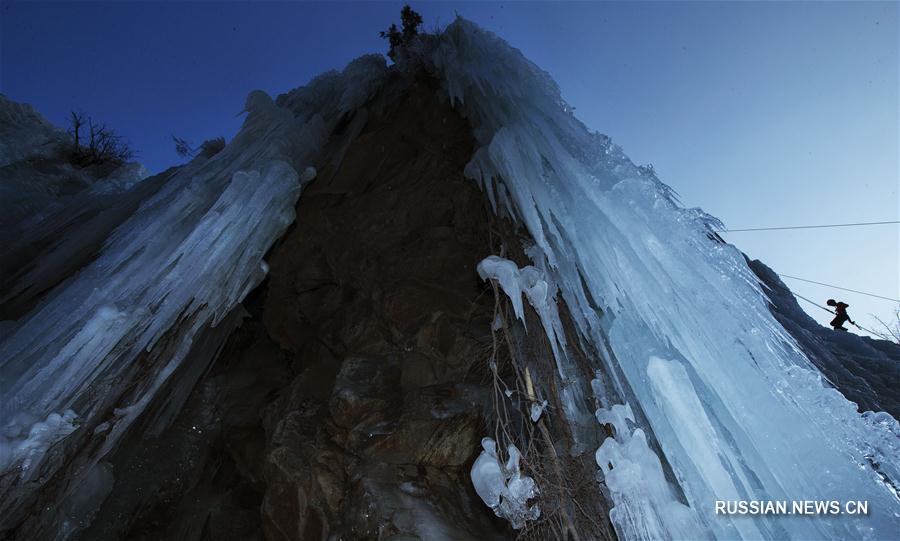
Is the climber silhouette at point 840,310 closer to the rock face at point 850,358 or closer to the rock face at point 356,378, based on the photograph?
the rock face at point 850,358

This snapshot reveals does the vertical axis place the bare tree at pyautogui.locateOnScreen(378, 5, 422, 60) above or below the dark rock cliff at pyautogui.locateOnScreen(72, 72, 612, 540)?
above

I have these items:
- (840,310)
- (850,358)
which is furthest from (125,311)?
(840,310)

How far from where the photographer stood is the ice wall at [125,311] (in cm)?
271

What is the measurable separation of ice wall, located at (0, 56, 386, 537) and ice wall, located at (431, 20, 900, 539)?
2600 mm

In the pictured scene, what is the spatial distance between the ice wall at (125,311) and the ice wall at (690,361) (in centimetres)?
260

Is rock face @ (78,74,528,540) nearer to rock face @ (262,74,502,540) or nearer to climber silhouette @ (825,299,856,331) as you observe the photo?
rock face @ (262,74,502,540)

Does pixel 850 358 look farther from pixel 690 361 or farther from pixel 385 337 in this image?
pixel 385 337

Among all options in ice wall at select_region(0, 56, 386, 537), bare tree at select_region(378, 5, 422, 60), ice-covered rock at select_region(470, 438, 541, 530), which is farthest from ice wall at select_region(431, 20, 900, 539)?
bare tree at select_region(378, 5, 422, 60)

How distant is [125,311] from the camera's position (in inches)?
122

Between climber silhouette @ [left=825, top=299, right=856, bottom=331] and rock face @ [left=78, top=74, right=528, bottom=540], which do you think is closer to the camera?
rock face @ [left=78, top=74, right=528, bottom=540]

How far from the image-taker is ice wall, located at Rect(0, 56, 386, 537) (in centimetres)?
271

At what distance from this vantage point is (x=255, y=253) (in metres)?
4.26

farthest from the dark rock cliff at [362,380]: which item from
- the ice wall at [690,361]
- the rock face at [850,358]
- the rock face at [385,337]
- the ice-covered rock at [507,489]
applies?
the rock face at [850,358]

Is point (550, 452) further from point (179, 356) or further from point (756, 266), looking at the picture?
point (756, 266)
